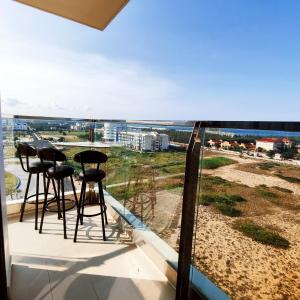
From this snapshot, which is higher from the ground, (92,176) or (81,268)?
(92,176)

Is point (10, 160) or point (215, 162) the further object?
point (10, 160)

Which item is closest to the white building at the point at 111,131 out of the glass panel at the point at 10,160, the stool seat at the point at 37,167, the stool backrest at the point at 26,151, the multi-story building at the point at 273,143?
the stool seat at the point at 37,167

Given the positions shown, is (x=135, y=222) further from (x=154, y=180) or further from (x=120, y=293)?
(x=120, y=293)

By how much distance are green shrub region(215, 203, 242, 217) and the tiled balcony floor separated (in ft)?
2.86

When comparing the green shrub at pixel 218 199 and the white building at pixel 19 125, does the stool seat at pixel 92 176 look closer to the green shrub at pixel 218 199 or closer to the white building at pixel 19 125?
→ the white building at pixel 19 125

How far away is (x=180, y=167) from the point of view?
185 cm

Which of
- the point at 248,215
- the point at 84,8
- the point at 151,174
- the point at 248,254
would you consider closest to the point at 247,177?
the point at 248,215

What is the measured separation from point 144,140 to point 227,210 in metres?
1.30

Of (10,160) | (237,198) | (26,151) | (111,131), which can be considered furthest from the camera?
(111,131)

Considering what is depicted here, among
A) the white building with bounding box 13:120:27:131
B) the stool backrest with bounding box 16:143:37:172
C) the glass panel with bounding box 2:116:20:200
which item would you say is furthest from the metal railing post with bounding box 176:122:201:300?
the white building with bounding box 13:120:27:131

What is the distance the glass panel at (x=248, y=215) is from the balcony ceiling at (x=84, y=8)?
1512mm

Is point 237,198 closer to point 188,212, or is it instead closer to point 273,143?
point 188,212

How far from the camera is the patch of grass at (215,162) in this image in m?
1.45

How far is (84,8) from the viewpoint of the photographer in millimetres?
2021
